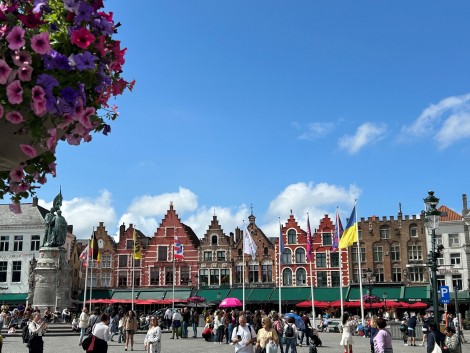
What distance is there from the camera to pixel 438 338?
12.3 m

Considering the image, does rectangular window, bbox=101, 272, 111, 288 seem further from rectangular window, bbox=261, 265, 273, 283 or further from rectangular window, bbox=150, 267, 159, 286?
rectangular window, bbox=261, 265, 273, 283

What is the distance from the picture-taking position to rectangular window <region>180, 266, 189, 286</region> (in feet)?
196

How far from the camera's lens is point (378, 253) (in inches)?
2277

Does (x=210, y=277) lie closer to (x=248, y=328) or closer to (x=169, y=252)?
(x=169, y=252)

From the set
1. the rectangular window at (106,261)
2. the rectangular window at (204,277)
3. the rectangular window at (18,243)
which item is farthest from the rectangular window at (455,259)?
the rectangular window at (18,243)

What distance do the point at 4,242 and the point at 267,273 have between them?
29.0m

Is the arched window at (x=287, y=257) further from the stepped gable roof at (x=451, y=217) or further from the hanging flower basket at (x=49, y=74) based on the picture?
the hanging flower basket at (x=49, y=74)

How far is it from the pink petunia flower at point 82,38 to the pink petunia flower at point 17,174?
1.04 metres

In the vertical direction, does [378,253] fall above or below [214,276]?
above

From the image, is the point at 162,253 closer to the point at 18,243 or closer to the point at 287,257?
the point at 287,257

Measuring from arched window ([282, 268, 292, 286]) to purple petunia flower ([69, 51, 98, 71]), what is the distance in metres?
55.7

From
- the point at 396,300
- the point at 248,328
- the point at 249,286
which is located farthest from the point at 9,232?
the point at 248,328

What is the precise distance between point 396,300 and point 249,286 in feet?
50.0

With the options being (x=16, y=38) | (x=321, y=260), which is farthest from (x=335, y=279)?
(x=16, y=38)
